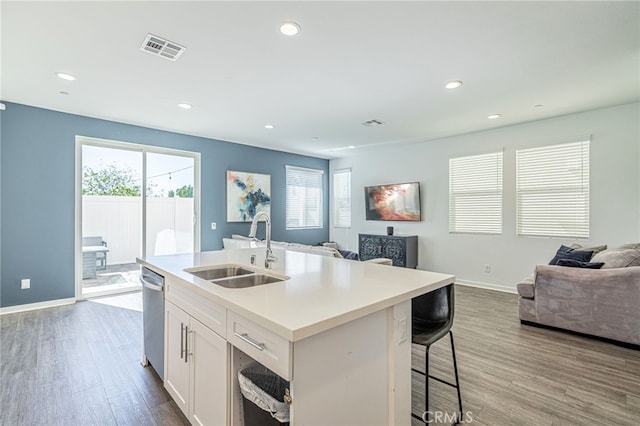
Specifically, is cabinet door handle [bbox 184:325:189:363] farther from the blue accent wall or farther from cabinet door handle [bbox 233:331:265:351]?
the blue accent wall

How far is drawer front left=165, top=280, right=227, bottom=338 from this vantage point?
4.90 feet

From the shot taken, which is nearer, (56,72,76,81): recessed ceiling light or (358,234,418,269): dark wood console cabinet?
(56,72,76,81): recessed ceiling light

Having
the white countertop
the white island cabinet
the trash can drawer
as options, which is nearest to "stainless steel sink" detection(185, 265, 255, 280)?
the white countertop

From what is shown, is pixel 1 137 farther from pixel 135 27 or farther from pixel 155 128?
pixel 135 27

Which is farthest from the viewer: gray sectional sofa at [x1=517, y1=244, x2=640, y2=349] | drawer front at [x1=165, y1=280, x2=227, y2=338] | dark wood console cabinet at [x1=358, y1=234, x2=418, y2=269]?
dark wood console cabinet at [x1=358, y1=234, x2=418, y2=269]

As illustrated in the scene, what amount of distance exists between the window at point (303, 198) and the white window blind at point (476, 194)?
10.6 feet

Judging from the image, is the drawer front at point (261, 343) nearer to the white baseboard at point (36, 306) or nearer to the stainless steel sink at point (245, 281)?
the stainless steel sink at point (245, 281)

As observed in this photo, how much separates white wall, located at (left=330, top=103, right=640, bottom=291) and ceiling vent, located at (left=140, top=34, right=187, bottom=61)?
4691 millimetres

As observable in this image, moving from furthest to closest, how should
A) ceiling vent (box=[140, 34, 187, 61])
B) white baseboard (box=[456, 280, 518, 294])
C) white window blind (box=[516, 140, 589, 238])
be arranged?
white baseboard (box=[456, 280, 518, 294]), white window blind (box=[516, 140, 589, 238]), ceiling vent (box=[140, 34, 187, 61])

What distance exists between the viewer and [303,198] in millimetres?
7453

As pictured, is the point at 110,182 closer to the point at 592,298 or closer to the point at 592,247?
the point at 592,298

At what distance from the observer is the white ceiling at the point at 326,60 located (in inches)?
85.0

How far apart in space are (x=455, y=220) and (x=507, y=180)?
1.07 metres

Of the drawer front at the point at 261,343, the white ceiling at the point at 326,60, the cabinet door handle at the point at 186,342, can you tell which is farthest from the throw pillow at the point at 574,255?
the cabinet door handle at the point at 186,342
